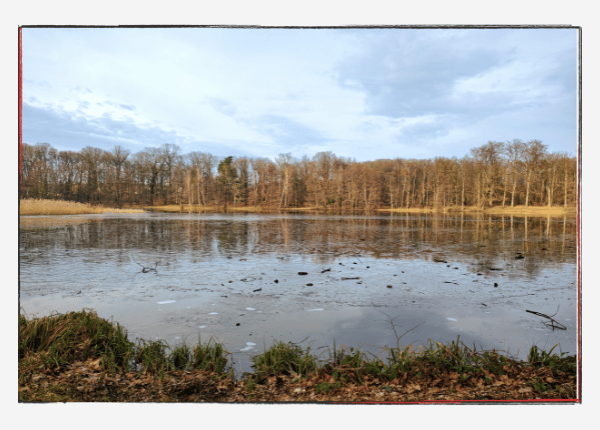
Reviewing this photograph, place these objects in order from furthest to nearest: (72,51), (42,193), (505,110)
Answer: (505,110), (42,193), (72,51)

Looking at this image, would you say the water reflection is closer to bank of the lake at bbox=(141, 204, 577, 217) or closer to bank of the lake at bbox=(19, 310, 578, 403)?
bank of the lake at bbox=(141, 204, 577, 217)

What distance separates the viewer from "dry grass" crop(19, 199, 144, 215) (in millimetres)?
3998

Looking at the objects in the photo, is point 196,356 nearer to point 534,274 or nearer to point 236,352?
point 236,352

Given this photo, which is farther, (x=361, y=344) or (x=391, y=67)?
(x=391, y=67)

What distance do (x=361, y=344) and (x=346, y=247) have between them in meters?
6.40

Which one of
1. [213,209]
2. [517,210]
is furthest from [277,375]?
[517,210]

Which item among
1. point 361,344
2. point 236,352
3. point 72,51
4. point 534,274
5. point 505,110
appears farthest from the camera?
point 534,274

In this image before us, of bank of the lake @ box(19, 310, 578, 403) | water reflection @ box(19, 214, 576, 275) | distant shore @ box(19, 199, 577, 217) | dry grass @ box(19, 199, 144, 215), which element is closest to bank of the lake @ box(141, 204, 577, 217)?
distant shore @ box(19, 199, 577, 217)

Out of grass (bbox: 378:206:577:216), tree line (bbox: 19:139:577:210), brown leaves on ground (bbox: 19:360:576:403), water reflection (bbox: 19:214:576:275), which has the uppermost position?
tree line (bbox: 19:139:577:210)

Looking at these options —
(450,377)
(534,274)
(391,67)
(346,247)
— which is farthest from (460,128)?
(450,377)

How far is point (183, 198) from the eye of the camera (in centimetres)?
783

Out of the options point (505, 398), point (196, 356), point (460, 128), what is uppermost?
point (460, 128)

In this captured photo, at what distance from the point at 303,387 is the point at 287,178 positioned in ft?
19.5

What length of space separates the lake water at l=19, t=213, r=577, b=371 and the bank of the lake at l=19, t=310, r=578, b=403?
0.36 metres
